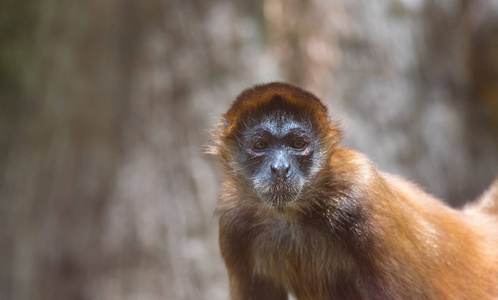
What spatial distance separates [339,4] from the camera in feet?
29.7

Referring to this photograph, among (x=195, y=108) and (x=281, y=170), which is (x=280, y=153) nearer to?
(x=281, y=170)

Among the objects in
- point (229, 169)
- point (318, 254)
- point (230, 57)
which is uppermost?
point (230, 57)

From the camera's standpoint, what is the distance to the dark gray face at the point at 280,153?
179 inches

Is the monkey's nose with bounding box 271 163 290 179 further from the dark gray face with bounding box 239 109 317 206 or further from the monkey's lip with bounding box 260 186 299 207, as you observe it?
the monkey's lip with bounding box 260 186 299 207

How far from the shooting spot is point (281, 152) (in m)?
4.56

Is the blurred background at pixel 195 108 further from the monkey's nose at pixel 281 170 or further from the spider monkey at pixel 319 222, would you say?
the monkey's nose at pixel 281 170

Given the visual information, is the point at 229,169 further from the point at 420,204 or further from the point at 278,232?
the point at 420,204

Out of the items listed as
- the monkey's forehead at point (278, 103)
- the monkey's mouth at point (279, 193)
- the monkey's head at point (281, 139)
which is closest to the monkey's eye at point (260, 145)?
the monkey's head at point (281, 139)

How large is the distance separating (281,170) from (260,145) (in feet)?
1.15

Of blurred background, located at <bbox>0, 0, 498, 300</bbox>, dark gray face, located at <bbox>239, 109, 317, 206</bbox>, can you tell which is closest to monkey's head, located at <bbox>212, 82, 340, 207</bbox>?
dark gray face, located at <bbox>239, 109, 317, 206</bbox>

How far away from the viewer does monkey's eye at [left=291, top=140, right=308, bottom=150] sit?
4.63 meters

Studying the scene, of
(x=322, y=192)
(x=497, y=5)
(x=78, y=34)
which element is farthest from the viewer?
(x=78, y=34)

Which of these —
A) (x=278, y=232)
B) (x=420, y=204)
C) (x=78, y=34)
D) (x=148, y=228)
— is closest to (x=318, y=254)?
(x=278, y=232)

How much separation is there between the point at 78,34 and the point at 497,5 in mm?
6919
